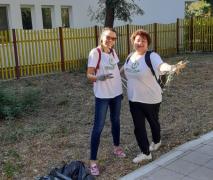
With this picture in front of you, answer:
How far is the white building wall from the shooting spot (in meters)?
13.6

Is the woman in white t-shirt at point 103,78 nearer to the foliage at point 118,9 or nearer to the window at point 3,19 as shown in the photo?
the foliage at point 118,9

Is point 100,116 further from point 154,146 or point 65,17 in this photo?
point 65,17

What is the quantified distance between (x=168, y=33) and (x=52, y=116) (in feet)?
40.1

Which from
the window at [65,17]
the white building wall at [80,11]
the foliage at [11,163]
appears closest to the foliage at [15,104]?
the foliage at [11,163]

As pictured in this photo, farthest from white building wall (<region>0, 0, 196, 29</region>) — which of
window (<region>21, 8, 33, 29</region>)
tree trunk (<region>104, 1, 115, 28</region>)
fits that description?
tree trunk (<region>104, 1, 115, 28</region>)

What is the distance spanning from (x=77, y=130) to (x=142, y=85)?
1982mm

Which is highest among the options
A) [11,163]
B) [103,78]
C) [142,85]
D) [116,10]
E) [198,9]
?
[198,9]

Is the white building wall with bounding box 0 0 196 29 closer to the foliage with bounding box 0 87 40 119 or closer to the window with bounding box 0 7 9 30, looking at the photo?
the window with bounding box 0 7 9 30

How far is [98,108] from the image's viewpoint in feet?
13.4

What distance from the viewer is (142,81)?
4.09 m

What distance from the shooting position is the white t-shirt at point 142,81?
4016mm

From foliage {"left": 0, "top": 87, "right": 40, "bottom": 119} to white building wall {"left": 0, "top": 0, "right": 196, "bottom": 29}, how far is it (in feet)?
23.4

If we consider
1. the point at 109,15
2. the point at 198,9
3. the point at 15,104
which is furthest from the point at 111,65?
the point at 198,9

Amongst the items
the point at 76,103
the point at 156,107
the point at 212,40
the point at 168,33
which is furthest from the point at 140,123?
the point at 212,40
